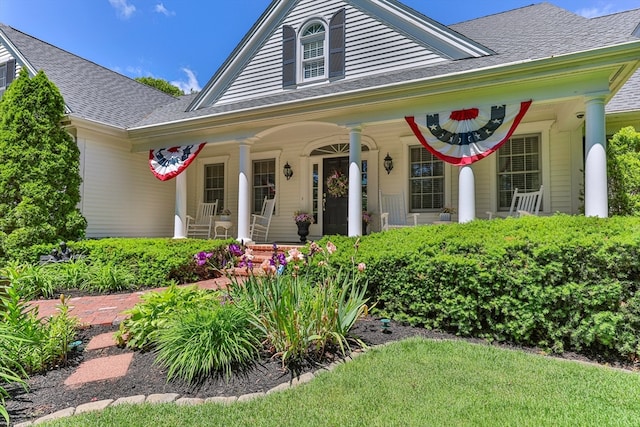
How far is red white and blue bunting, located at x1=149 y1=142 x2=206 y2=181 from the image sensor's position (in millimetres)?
7899

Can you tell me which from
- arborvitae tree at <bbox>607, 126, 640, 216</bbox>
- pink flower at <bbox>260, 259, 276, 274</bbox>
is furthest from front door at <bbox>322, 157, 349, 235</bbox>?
pink flower at <bbox>260, 259, 276, 274</bbox>

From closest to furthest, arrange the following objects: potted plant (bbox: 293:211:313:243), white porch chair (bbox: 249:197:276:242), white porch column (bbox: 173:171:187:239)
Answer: white porch column (bbox: 173:171:187:239) < potted plant (bbox: 293:211:313:243) < white porch chair (bbox: 249:197:276:242)

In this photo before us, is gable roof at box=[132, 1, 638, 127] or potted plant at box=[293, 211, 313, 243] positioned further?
potted plant at box=[293, 211, 313, 243]

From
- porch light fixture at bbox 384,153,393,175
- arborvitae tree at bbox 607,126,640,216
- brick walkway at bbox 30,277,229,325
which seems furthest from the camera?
porch light fixture at bbox 384,153,393,175

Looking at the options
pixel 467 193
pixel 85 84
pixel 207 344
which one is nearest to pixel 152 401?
pixel 207 344

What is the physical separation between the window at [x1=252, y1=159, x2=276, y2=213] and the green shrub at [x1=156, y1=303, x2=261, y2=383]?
21.8 feet

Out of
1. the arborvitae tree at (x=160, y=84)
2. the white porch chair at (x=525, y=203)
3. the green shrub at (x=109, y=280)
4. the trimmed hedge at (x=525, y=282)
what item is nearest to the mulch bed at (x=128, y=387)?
the trimmed hedge at (x=525, y=282)

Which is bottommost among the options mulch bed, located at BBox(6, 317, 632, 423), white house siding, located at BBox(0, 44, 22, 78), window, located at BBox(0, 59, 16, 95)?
mulch bed, located at BBox(6, 317, 632, 423)

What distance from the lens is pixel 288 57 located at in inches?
320

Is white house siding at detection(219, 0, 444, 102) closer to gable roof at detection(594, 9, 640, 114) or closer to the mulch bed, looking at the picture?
gable roof at detection(594, 9, 640, 114)

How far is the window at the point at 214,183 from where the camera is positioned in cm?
1007

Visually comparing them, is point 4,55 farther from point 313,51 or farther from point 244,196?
point 313,51

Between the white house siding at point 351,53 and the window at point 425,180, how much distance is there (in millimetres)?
1858

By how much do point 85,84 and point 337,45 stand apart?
7.14 m
